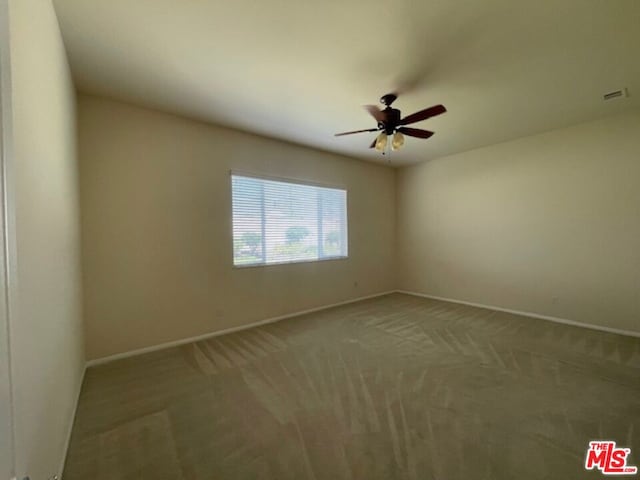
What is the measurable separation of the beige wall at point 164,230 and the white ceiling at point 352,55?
1.19ft

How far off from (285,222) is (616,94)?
13.6 feet

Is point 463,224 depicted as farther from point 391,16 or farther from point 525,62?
point 391,16

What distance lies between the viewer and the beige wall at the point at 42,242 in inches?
42.0

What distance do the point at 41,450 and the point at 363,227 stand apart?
4.90m

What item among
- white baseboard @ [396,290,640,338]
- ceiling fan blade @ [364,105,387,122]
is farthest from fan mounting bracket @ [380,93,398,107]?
white baseboard @ [396,290,640,338]

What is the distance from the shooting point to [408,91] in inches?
111

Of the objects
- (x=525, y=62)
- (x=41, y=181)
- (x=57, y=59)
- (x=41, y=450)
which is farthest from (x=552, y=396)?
(x=57, y=59)

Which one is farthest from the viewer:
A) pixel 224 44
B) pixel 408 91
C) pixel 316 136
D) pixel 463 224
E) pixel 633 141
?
pixel 463 224

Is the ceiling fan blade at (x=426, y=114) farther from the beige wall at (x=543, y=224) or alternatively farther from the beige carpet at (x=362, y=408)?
the beige wall at (x=543, y=224)

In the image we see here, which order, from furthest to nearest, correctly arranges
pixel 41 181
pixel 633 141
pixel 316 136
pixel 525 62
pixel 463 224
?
pixel 463 224
pixel 316 136
pixel 633 141
pixel 525 62
pixel 41 181

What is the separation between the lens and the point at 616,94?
2.92 meters

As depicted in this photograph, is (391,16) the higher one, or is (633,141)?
(391,16)

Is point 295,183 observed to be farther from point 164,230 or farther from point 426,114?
point 426,114

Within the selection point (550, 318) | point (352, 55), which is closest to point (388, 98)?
point (352, 55)
